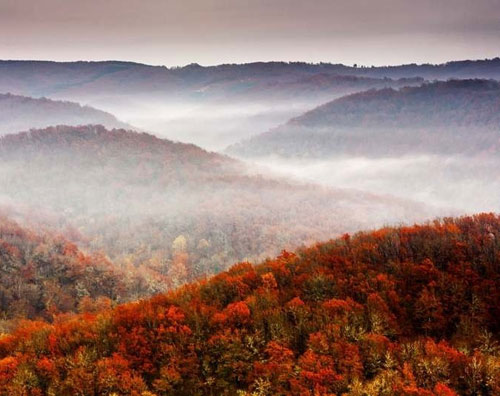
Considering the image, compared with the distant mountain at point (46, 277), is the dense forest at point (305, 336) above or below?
above

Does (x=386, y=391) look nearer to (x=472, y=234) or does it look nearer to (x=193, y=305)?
(x=193, y=305)

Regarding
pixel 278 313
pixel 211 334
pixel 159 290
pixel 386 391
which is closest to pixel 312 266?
pixel 278 313

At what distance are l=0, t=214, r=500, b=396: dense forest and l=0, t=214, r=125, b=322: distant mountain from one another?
129ft

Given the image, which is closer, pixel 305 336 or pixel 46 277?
pixel 305 336

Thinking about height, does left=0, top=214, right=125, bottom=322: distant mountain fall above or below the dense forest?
below

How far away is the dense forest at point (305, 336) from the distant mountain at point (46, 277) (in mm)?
39307

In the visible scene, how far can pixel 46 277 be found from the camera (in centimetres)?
11600

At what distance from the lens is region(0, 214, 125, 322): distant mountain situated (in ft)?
337

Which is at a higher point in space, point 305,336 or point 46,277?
point 305,336

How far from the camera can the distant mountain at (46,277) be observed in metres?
103

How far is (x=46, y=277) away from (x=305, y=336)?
262ft

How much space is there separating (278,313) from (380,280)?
1910cm

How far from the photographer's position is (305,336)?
60.0m

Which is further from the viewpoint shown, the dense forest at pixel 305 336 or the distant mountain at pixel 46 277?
the distant mountain at pixel 46 277
